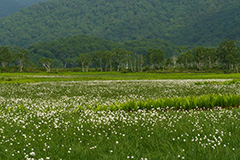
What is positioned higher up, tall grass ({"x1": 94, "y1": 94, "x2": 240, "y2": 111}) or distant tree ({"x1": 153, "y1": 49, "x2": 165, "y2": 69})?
distant tree ({"x1": 153, "y1": 49, "x2": 165, "y2": 69})

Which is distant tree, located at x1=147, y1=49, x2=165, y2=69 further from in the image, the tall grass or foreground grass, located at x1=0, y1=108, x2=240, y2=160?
foreground grass, located at x1=0, y1=108, x2=240, y2=160

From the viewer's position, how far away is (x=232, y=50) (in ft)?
443

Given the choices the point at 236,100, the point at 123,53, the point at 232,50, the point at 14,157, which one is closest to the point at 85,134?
the point at 14,157

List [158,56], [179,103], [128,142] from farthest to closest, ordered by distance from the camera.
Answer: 1. [158,56]
2. [179,103]
3. [128,142]

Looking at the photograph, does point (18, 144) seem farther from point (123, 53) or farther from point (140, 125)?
point (123, 53)

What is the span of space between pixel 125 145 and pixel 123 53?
163 m

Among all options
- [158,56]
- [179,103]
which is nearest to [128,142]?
[179,103]

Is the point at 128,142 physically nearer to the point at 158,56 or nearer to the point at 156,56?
the point at 158,56

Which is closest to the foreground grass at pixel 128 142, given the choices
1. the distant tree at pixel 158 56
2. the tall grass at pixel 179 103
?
the tall grass at pixel 179 103

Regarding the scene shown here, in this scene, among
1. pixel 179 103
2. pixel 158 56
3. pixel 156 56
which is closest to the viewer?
pixel 179 103

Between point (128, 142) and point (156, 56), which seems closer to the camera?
point (128, 142)

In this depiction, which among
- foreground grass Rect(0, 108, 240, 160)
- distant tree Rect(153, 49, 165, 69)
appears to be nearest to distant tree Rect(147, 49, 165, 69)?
distant tree Rect(153, 49, 165, 69)

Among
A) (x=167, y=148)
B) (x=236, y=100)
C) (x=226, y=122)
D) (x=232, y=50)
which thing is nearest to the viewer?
(x=167, y=148)

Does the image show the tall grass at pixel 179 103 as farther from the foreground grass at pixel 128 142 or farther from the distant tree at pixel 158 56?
the distant tree at pixel 158 56
